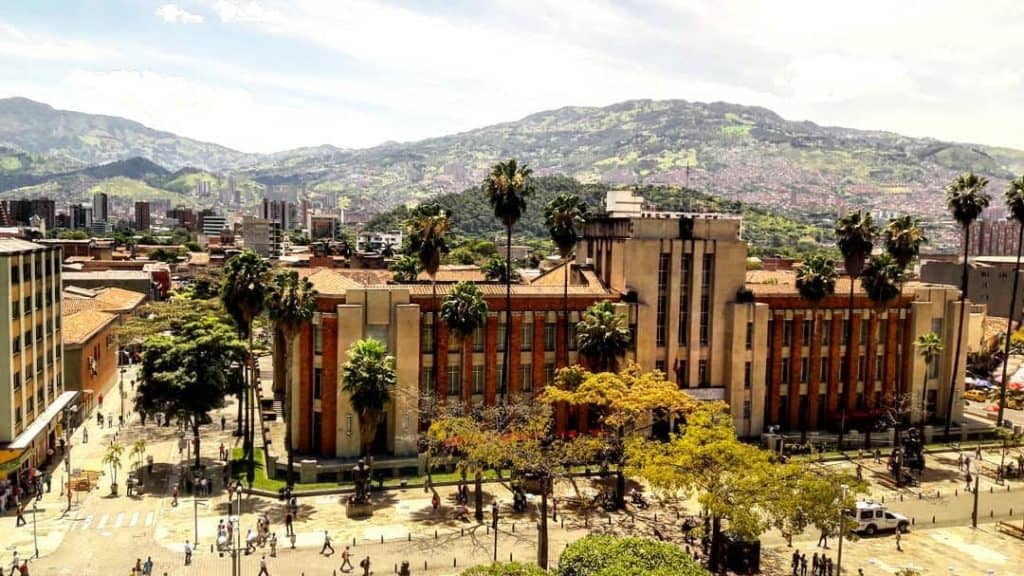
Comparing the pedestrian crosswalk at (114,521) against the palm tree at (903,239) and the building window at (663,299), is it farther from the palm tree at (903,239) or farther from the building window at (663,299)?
the palm tree at (903,239)

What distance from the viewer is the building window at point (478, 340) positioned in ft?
216

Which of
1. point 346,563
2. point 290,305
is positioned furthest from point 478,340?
point 346,563

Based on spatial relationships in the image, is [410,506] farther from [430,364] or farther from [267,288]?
[267,288]

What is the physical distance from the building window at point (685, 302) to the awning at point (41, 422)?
5358 centimetres

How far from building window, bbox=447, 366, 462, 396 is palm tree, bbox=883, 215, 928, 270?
134ft

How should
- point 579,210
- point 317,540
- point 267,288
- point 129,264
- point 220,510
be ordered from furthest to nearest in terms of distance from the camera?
point 129,264, point 579,210, point 267,288, point 220,510, point 317,540

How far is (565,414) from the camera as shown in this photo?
224 feet

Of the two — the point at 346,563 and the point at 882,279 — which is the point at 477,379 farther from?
the point at 882,279

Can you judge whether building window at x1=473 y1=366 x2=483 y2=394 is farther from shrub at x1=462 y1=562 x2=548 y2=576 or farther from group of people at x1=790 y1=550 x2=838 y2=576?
shrub at x1=462 y1=562 x2=548 y2=576

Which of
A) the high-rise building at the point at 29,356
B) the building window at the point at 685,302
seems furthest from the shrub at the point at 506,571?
the building window at the point at 685,302

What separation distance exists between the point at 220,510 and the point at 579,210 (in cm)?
4900

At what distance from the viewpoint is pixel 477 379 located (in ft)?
217

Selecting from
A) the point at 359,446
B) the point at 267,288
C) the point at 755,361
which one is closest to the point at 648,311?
the point at 755,361

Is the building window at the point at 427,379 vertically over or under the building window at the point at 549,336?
under
